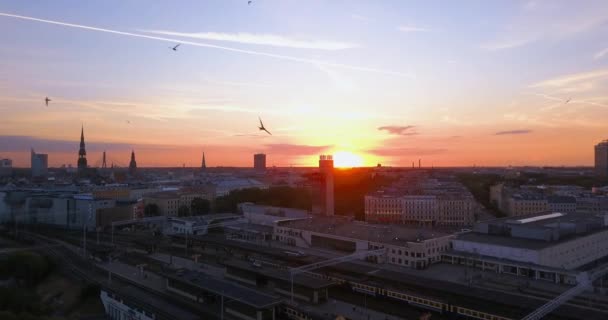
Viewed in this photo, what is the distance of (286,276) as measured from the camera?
1466 cm

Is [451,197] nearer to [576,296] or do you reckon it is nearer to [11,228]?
[576,296]

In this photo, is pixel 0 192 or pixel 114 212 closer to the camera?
pixel 114 212

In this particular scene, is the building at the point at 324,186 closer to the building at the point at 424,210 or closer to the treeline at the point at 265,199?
the building at the point at 424,210

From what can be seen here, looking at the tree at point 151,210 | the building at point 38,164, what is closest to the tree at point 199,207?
the tree at point 151,210

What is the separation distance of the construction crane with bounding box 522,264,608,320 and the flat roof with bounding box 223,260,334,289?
17.9ft

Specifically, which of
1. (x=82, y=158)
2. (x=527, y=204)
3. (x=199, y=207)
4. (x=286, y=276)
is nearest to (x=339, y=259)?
(x=286, y=276)

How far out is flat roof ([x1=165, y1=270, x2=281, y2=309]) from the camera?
12.0 metres

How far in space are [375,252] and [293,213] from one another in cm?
1135

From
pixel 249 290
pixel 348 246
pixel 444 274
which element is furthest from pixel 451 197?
pixel 249 290

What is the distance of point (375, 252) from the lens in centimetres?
1759

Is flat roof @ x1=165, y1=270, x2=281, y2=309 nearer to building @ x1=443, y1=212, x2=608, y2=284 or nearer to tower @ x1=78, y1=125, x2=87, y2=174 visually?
building @ x1=443, y1=212, x2=608, y2=284

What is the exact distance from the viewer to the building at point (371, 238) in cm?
1712

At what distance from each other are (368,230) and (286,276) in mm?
6565

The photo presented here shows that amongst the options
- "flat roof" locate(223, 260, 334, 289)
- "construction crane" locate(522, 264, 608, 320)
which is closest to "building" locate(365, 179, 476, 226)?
"construction crane" locate(522, 264, 608, 320)
